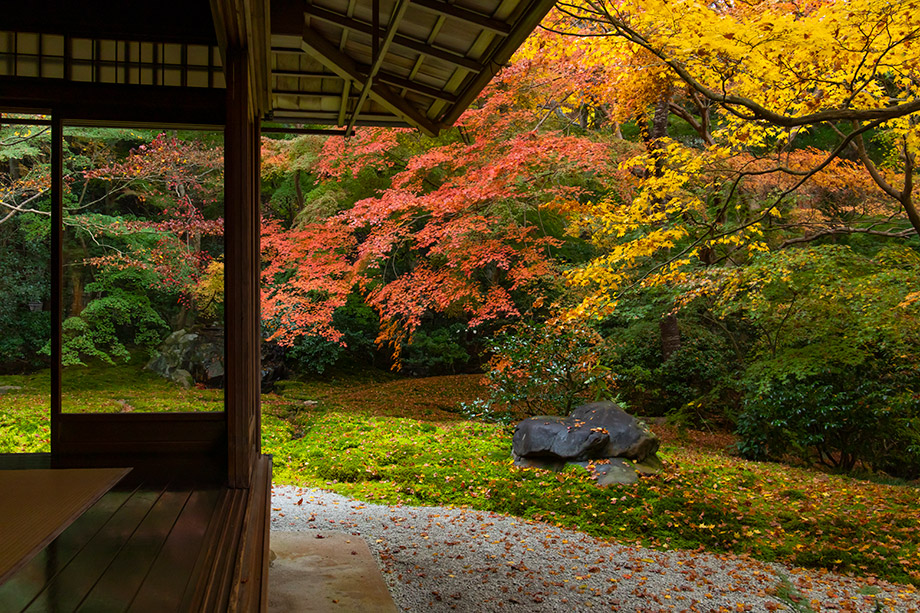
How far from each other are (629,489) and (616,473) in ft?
0.79

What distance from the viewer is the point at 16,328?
33.1 ft

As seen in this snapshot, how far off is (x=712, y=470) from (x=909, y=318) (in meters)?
2.57

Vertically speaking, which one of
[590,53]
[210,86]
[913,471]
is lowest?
[913,471]

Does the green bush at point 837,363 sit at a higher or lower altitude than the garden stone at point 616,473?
higher

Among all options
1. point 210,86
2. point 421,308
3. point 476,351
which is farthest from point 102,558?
point 476,351

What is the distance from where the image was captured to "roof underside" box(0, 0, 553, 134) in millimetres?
2963

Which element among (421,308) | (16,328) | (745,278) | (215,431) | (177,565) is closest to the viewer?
(177,565)

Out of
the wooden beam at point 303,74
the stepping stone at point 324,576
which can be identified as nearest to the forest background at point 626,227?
the wooden beam at point 303,74

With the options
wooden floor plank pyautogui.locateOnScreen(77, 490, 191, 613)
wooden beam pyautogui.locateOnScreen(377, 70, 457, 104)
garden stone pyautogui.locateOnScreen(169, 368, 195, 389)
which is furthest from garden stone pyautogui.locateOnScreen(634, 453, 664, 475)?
garden stone pyautogui.locateOnScreen(169, 368, 195, 389)

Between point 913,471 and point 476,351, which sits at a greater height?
point 476,351

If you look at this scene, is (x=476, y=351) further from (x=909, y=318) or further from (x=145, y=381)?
(x=909, y=318)

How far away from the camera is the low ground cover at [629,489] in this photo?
489 cm

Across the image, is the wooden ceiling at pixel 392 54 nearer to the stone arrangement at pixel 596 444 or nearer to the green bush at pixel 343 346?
the stone arrangement at pixel 596 444

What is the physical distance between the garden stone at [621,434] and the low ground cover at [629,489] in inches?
12.1
